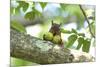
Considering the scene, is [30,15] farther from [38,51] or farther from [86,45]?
[86,45]

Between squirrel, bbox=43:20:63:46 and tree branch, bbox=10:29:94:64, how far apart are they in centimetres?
4

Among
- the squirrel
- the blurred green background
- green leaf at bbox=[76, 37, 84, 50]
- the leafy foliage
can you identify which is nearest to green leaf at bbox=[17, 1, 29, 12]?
the blurred green background

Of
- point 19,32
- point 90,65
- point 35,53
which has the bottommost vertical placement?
point 90,65

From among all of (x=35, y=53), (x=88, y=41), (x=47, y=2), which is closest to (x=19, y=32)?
(x=35, y=53)

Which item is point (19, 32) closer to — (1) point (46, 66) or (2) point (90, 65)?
(1) point (46, 66)

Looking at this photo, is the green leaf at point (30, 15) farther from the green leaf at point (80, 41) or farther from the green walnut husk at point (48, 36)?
the green leaf at point (80, 41)

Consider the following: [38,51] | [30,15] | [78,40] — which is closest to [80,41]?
[78,40]

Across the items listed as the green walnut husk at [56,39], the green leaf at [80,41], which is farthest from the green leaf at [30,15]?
the green leaf at [80,41]

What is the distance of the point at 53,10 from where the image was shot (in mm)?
1869

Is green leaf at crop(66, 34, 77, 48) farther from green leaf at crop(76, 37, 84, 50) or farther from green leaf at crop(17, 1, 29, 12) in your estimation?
green leaf at crop(17, 1, 29, 12)

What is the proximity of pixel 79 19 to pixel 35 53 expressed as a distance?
55 cm

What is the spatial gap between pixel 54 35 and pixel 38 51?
0.21m

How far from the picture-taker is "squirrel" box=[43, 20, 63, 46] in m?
1.85
